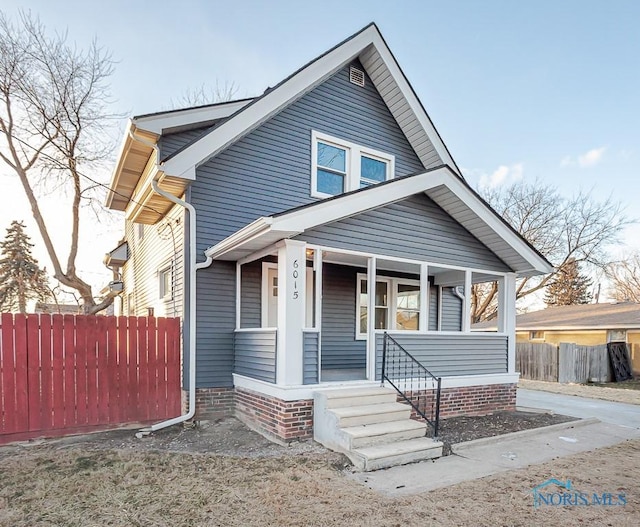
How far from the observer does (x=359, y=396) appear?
641cm

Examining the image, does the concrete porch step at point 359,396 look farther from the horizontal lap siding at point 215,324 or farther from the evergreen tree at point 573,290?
the evergreen tree at point 573,290

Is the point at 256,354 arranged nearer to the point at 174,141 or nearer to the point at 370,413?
the point at 370,413

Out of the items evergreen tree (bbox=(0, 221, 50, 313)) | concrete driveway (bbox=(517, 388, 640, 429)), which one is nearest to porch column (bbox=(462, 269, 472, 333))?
concrete driveway (bbox=(517, 388, 640, 429))

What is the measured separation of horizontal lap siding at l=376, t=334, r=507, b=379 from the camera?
757 centimetres

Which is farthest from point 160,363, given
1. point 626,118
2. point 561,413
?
point 626,118

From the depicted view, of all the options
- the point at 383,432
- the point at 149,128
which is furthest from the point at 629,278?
the point at 149,128

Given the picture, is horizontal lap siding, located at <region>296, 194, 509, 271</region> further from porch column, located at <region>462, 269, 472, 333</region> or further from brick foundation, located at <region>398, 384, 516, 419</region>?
brick foundation, located at <region>398, 384, 516, 419</region>

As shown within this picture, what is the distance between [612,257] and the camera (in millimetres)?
27328

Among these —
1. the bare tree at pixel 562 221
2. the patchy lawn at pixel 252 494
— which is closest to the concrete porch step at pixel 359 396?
the patchy lawn at pixel 252 494

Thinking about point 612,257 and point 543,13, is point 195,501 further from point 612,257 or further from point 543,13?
point 612,257

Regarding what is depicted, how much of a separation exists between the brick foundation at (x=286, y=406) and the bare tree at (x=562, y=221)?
1965cm

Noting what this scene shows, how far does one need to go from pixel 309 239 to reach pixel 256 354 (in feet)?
6.91

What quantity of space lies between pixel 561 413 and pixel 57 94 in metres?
15.8

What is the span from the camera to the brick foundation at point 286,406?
6145mm
